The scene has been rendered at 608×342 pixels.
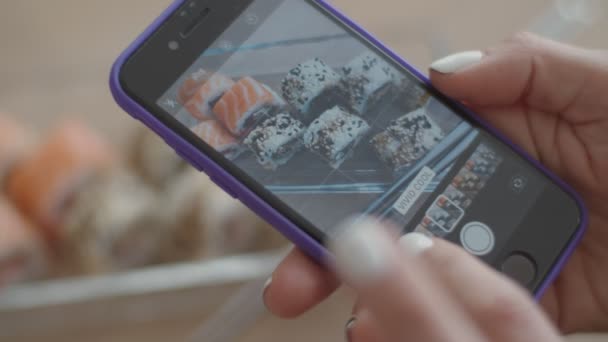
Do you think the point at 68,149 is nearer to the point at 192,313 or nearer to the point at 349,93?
the point at 192,313

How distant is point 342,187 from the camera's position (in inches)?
16.1

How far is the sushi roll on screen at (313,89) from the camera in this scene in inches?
16.6

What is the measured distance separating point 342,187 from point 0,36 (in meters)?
0.58

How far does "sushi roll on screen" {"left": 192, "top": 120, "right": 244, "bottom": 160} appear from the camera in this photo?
40 cm

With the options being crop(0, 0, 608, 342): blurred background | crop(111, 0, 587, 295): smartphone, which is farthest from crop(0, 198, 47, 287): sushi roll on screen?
crop(111, 0, 587, 295): smartphone

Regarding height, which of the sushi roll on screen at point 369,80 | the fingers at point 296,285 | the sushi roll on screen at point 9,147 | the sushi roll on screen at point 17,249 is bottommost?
the sushi roll on screen at point 17,249

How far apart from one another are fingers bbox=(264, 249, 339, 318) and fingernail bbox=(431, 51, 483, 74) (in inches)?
6.0

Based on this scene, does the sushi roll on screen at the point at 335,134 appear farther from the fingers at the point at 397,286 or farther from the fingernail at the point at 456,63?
the fingers at the point at 397,286

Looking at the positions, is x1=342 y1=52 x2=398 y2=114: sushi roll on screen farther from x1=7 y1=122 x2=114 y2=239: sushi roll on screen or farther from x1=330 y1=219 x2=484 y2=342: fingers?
x1=7 y1=122 x2=114 y2=239: sushi roll on screen

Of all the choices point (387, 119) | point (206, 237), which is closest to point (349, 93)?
point (387, 119)

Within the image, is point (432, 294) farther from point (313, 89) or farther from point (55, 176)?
point (55, 176)

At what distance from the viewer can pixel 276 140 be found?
0.41 m

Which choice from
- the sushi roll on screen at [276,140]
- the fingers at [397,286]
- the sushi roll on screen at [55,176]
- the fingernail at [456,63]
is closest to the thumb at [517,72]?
Result: the fingernail at [456,63]

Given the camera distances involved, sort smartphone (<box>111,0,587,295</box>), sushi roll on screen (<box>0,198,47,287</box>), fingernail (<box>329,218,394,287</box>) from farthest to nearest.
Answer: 1. sushi roll on screen (<box>0,198,47,287</box>)
2. smartphone (<box>111,0,587,295</box>)
3. fingernail (<box>329,218,394,287</box>)
